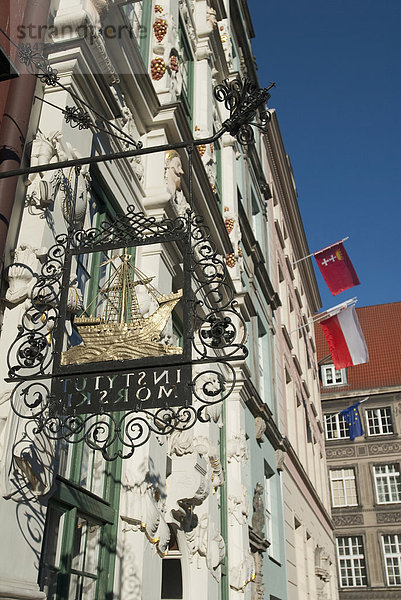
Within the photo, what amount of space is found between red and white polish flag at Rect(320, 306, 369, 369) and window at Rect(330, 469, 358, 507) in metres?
13.2

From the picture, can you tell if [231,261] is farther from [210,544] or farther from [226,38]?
[226,38]

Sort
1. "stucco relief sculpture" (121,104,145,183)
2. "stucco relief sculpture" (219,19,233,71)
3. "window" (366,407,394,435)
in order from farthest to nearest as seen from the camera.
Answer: "window" (366,407,394,435) → "stucco relief sculpture" (219,19,233,71) → "stucco relief sculpture" (121,104,145,183)

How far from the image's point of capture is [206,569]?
8.53 m

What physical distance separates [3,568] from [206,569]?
5.18 m

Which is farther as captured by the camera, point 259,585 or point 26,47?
point 259,585

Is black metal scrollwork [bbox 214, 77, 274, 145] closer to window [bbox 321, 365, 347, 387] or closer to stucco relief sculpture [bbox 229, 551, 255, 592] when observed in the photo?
stucco relief sculpture [bbox 229, 551, 255, 592]

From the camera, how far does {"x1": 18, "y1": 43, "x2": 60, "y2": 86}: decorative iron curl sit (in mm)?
5477

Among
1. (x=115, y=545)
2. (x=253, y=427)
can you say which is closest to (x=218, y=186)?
(x=253, y=427)

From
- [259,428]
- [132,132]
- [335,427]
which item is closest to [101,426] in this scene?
[132,132]

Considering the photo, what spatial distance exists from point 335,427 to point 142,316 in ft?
108

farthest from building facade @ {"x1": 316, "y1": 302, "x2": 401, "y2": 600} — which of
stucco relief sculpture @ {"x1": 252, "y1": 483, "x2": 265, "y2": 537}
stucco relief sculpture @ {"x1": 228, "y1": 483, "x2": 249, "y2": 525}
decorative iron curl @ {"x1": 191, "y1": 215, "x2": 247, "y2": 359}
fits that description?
decorative iron curl @ {"x1": 191, "y1": 215, "x2": 247, "y2": 359}

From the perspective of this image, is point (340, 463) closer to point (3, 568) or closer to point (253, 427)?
point (253, 427)

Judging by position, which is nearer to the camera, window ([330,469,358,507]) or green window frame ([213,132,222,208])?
green window frame ([213,132,222,208])

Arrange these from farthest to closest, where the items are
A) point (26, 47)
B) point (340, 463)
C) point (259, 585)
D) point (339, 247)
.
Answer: point (340, 463) → point (339, 247) → point (259, 585) → point (26, 47)
